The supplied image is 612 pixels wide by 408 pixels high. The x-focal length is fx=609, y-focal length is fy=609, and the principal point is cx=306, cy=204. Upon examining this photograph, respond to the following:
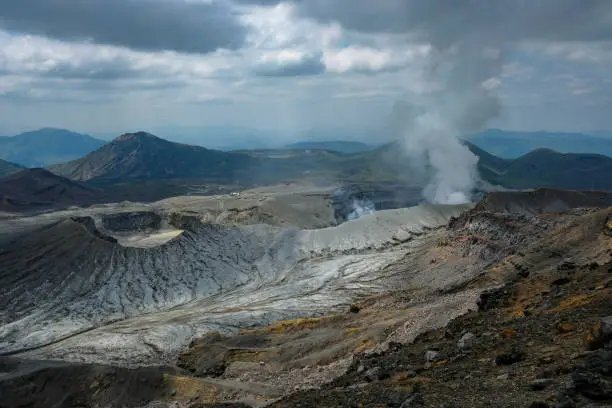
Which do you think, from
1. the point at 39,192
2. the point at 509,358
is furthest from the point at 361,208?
the point at 509,358

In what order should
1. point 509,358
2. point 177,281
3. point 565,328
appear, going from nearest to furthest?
point 509,358
point 565,328
point 177,281

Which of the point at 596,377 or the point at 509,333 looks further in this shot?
the point at 509,333

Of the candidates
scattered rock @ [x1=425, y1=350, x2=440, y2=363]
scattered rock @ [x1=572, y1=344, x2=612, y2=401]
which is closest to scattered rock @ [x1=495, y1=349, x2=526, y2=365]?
scattered rock @ [x1=572, y1=344, x2=612, y2=401]

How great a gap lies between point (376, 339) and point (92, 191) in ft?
549

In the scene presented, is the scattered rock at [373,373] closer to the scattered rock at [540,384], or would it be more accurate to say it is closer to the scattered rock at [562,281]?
the scattered rock at [540,384]

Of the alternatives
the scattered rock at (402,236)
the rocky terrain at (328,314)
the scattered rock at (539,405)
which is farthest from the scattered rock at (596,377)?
the scattered rock at (402,236)

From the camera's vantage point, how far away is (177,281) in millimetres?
71625

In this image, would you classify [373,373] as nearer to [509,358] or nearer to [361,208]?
[509,358]

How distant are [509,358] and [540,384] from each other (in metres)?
3.77

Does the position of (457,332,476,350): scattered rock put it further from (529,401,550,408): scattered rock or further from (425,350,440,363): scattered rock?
(529,401,550,408): scattered rock

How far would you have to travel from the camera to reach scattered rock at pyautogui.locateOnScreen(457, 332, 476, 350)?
22.4 metres

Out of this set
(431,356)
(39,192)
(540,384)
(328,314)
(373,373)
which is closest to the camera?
(540,384)

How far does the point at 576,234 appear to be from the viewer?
52000mm

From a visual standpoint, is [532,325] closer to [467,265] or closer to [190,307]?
[467,265]
